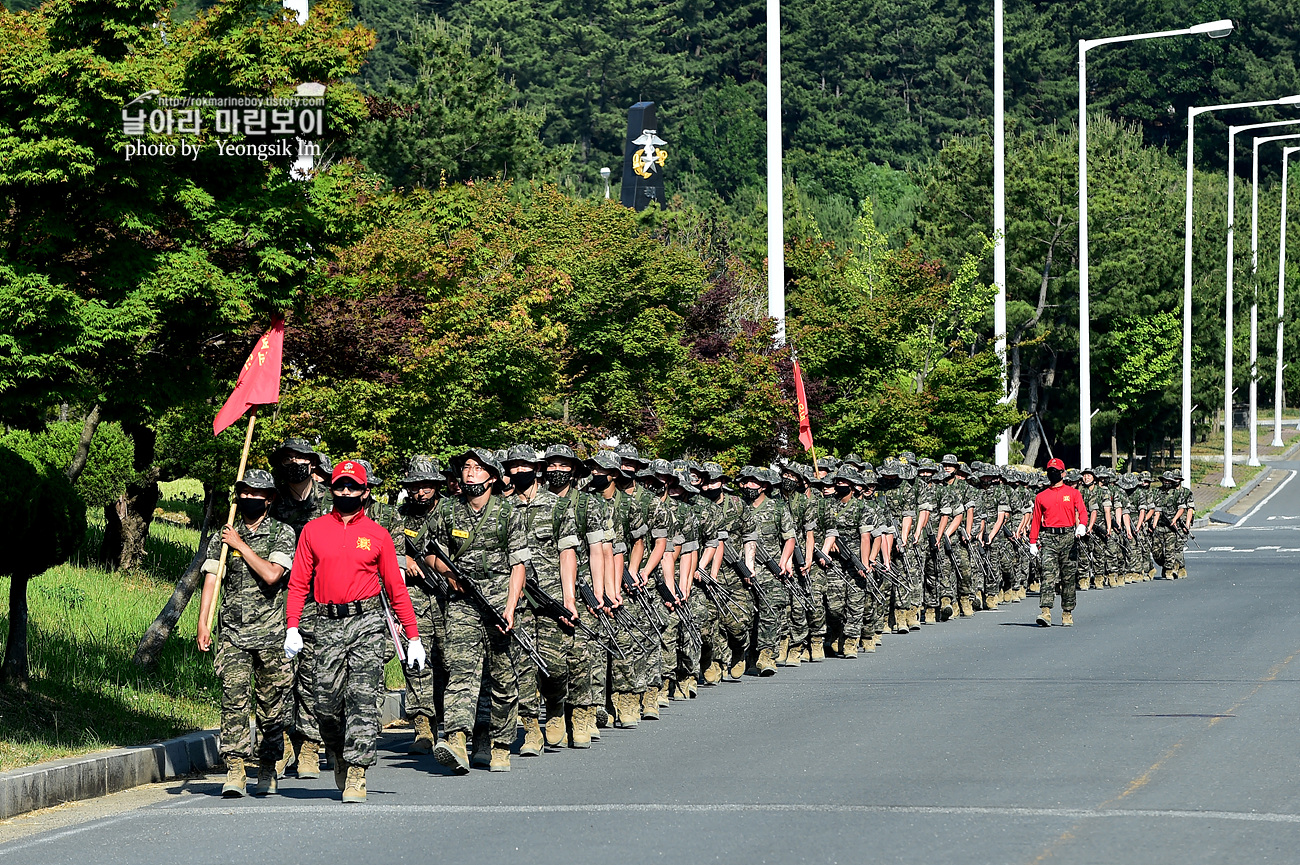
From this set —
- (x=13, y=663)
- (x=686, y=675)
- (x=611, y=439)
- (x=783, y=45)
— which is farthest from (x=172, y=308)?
(x=783, y=45)

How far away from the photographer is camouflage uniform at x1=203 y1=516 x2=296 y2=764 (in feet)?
37.4

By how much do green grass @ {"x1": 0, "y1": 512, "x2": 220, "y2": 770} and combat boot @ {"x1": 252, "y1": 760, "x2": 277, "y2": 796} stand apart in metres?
1.42

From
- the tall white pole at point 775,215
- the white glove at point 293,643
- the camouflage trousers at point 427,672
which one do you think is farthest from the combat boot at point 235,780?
the tall white pole at point 775,215

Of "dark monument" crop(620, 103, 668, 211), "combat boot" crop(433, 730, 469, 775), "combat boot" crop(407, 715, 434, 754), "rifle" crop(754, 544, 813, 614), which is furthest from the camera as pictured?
"dark monument" crop(620, 103, 668, 211)

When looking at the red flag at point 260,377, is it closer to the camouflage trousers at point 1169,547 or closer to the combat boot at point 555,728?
the combat boot at point 555,728

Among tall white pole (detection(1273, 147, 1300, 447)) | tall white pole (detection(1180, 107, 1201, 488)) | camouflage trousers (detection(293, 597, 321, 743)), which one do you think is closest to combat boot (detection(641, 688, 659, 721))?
camouflage trousers (detection(293, 597, 321, 743))

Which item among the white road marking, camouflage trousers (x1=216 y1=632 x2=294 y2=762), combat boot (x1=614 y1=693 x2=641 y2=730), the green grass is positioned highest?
camouflage trousers (x1=216 y1=632 x2=294 y2=762)

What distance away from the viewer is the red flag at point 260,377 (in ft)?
44.6

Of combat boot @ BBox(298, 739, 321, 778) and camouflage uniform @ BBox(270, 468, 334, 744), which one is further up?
camouflage uniform @ BBox(270, 468, 334, 744)

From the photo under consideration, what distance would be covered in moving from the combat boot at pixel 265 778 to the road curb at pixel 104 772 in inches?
18.4

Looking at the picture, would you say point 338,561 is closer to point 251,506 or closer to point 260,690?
point 251,506

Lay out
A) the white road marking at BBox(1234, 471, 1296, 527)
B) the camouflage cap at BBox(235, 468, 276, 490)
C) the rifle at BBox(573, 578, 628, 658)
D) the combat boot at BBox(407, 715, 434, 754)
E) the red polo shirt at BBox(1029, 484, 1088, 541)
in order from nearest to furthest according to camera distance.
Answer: the camouflage cap at BBox(235, 468, 276, 490) < the combat boot at BBox(407, 715, 434, 754) < the rifle at BBox(573, 578, 628, 658) < the red polo shirt at BBox(1029, 484, 1088, 541) < the white road marking at BBox(1234, 471, 1296, 527)

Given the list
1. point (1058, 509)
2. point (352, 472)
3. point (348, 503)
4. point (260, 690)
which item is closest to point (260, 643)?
point (260, 690)

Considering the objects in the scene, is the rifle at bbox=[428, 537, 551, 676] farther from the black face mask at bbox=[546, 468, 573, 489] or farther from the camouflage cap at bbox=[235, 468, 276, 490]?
the black face mask at bbox=[546, 468, 573, 489]
